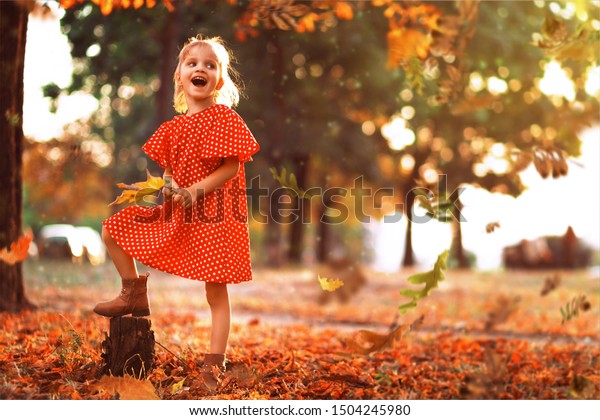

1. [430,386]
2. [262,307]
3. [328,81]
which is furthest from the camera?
[328,81]

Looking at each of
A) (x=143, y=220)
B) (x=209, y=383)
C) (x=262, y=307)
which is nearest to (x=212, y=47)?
(x=143, y=220)

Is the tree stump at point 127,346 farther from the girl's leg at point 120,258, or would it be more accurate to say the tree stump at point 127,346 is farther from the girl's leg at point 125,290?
the girl's leg at point 120,258

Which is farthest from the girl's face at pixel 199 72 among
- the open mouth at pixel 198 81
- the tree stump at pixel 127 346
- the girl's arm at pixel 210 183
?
the tree stump at pixel 127 346

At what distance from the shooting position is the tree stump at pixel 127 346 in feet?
11.8

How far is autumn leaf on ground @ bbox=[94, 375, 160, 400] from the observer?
11.4 ft

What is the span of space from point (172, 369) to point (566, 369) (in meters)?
2.84

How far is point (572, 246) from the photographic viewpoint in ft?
61.6

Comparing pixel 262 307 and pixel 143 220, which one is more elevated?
pixel 143 220

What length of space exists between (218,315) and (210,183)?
73 cm

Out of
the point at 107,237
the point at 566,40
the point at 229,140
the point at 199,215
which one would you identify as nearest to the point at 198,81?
the point at 229,140

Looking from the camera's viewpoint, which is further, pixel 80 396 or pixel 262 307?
pixel 262 307

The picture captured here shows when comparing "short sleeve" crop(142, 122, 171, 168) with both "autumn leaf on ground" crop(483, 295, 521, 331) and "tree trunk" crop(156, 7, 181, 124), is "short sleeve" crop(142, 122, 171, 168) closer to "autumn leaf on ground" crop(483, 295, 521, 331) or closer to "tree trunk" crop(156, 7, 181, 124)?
"tree trunk" crop(156, 7, 181, 124)

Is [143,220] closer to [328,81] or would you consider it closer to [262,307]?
[262,307]

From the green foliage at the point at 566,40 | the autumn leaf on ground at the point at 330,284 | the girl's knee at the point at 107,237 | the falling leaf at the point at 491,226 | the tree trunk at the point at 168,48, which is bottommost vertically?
the autumn leaf on ground at the point at 330,284
